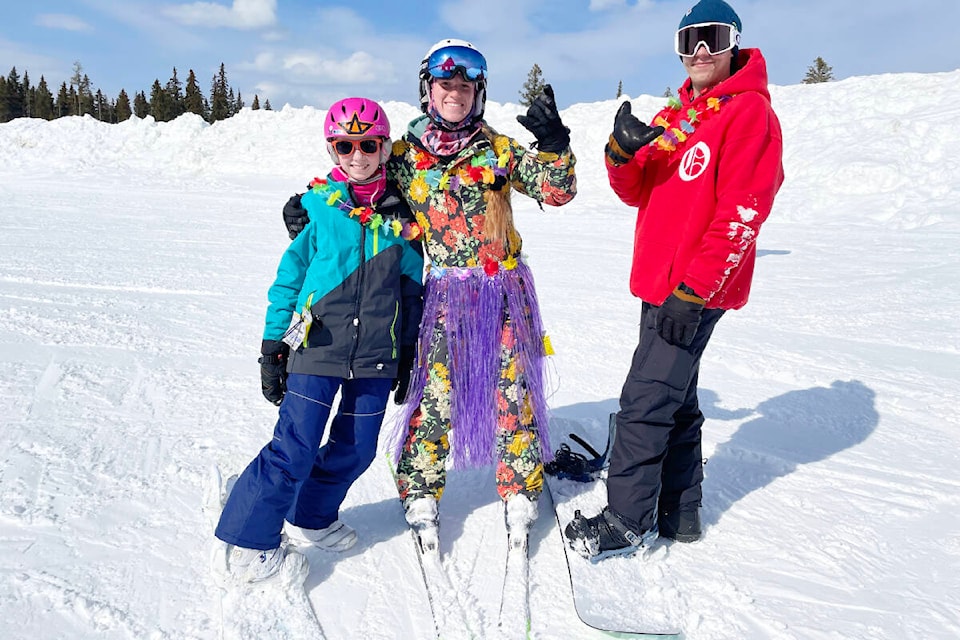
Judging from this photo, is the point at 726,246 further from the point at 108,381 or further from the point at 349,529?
the point at 108,381

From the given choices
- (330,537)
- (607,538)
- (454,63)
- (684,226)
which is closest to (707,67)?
(684,226)

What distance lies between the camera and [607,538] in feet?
7.40

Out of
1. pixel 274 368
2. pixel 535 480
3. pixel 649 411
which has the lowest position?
pixel 535 480

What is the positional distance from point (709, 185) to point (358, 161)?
1.11m

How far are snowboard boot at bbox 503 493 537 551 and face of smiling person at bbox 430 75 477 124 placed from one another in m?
1.37

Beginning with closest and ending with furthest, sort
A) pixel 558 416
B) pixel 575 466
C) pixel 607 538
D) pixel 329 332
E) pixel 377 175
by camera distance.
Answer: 1. pixel 329 332
2. pixel 377 175
3. pixel 607 538
4. pixel 575 466
5. pixel 558 416

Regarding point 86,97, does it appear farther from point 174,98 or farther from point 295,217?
point 295,217

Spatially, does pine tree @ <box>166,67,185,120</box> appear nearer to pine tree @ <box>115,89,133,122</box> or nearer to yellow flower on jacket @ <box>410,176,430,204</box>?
pine tree @ <box>115,89,133,122</box>

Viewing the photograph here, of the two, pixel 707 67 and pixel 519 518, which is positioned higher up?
pixel 707 67

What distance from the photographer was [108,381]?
138 inches

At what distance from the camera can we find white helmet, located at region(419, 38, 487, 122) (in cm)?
208

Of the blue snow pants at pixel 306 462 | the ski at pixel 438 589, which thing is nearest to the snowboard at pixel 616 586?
the ski at pixel 438 589

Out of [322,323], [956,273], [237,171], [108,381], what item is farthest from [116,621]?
[237,171]

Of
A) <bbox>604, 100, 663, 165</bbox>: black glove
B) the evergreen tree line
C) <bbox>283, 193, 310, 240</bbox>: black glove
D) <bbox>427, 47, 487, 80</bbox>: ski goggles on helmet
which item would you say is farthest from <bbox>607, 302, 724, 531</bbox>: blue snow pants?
the evergreen tree line
